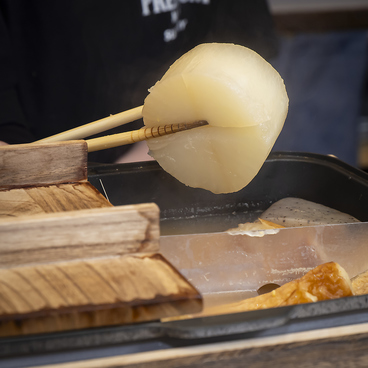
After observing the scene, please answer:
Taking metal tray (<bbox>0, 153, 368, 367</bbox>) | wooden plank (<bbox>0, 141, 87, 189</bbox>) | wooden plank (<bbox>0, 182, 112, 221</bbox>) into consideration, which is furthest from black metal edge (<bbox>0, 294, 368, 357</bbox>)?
metal tray (<bbox>0, 153, 368, 367</bbox>)

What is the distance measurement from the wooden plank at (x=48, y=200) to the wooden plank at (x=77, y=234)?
0.65 ft

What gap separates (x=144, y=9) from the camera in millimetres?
1627

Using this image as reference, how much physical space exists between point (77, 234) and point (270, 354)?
35 cm

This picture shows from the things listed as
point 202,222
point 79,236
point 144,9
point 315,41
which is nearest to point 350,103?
point 315,41

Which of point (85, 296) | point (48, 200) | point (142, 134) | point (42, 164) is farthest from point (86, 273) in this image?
point (142, 134)

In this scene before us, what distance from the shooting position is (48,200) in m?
0.81

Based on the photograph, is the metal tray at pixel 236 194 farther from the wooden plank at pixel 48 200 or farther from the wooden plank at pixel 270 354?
the wooden plank at pixel 270 354

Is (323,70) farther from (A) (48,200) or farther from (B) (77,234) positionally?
(B) (77,234)

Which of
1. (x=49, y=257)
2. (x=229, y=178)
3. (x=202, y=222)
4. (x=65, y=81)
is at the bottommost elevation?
(x=202, y=222)

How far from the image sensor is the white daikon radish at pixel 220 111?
92cm

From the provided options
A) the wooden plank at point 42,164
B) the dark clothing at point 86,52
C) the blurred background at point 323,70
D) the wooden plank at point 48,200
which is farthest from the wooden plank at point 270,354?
the blurred background at point 323,70

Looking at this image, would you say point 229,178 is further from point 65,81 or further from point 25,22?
point 25,22

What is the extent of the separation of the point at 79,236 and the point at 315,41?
9.41ft

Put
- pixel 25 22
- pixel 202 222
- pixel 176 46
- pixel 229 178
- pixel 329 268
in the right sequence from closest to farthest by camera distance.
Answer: pixel 329 268 < pixel 229 178 < pixel 202 222 < pixel 25 22 < pixel 176 46
